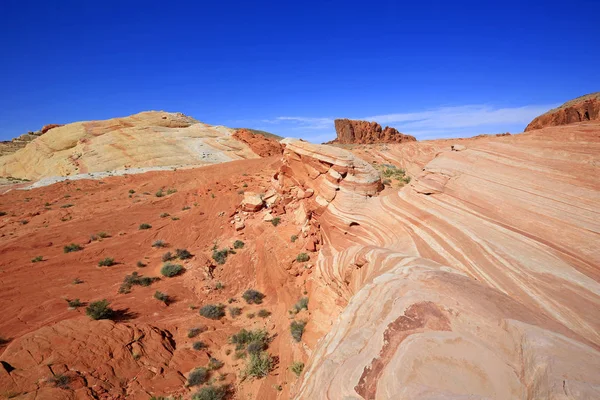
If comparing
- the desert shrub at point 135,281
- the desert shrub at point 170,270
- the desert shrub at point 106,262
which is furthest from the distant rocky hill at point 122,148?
the desert shrub at point 135,281

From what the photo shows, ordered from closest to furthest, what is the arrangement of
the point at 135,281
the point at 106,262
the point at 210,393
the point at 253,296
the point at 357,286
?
the point at 357,286 < the point at 210,393 < the point at 253,296 < the point at 135,281 < the point at 106,262

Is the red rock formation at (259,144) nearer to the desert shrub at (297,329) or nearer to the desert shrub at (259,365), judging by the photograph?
the desert shrub at (297,329)

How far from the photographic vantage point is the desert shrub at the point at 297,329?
30.7 feet

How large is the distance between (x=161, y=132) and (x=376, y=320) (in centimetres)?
4992

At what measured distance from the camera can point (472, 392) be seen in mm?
3211

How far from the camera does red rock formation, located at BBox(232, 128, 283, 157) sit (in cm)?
4509

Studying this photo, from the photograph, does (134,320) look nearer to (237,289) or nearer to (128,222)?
(237,289)

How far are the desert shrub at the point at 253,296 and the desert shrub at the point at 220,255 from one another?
281 cm

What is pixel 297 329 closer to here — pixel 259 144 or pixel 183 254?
pixel 183 254

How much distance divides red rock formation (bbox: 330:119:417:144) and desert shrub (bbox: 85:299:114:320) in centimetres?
6795

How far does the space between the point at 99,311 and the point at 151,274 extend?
386 centimetres

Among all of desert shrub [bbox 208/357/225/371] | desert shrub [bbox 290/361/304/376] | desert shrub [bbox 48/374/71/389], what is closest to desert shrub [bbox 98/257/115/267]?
desert shrub [bbox 48/374/71/389]

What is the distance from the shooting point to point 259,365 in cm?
830

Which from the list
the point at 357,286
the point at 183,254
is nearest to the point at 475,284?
the point at 357,286
